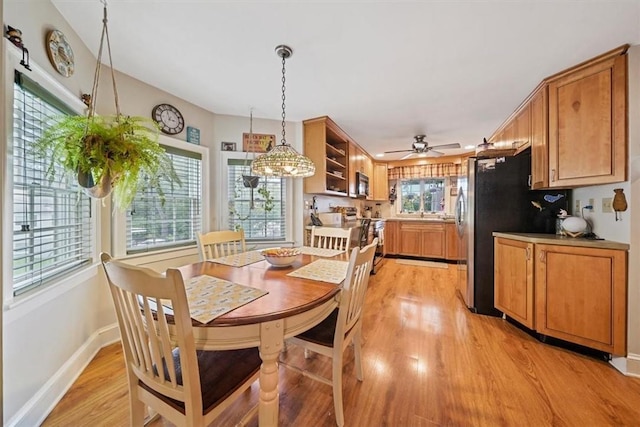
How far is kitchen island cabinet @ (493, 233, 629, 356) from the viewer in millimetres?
1734

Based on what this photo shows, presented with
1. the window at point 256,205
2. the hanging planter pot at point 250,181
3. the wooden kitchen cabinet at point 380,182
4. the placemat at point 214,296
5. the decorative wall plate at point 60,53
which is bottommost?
the placemat at point 214,296

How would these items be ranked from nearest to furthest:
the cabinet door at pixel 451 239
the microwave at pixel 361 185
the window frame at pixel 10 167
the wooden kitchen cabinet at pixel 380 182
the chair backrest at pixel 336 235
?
the window frame at pixel 10 167 → the chair backrest at pixel 336 235 → the microwave at pixel 361 185 → the cabinet door at pixel 451 239 → the wooden kitchen cabinet at pixel 380 182

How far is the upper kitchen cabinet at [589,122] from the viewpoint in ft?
5.79

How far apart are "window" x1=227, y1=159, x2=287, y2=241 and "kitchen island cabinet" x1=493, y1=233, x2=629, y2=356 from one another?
2546 mm

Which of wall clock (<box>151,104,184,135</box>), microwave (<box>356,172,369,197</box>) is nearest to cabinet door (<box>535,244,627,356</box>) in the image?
microwave (<box>356,172,369,197</box>)

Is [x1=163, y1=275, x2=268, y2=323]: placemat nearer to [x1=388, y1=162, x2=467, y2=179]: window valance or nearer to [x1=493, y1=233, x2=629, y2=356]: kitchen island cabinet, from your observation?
[x1=493, y1=233, x2=629, y2=356]: kitchen island cabinet

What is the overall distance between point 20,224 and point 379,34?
7.74 ft

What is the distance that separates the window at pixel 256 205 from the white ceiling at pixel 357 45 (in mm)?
858

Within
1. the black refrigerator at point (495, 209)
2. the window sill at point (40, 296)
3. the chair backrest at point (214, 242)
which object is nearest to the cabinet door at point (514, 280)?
the black refrigerator at point (495, 209)

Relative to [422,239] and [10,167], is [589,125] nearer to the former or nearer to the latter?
[422,239]

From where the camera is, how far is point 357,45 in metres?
1.75

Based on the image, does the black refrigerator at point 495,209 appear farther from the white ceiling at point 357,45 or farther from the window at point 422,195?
the window at point 422,195

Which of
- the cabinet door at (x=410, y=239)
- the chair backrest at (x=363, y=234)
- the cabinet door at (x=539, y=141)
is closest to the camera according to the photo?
the cabinet door at (x=539, y=141)

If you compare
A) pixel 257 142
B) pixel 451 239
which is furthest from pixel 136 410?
pixel 451 239
